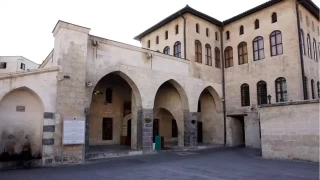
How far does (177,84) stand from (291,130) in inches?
262

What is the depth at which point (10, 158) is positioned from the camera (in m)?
8.73

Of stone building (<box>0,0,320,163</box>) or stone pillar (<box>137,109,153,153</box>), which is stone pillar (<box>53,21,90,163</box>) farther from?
stone pillar (<box>137,109,153,153</box>)

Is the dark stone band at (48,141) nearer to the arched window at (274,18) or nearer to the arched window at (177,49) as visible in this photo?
the arched window at (177,49)

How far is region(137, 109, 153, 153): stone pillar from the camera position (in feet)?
40.3

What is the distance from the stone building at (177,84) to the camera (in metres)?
9.35

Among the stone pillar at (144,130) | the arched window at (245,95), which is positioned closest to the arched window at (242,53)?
the arched window at (245,95)

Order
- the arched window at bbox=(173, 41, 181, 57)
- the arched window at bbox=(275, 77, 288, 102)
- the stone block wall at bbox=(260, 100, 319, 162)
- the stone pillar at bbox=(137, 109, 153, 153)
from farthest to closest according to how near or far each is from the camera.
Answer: the arched window at bbox=(173, 41, 181, 57)
the arched window at bbox=(275, 77, 288, 102)
the stone pillar at bbox=(137, 109, 153, 153)
the stone block wall at bbox=(260, 100, 319, 162)

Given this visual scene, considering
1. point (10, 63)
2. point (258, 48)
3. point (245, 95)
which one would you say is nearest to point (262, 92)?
point (245, 95)

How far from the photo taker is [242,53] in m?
16.5

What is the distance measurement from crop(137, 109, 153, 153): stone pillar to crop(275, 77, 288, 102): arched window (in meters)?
7.83

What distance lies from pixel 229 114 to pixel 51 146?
38.1 ft

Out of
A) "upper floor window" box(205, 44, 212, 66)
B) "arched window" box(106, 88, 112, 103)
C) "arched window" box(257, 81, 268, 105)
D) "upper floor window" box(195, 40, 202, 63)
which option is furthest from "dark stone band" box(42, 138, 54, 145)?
"arched window" box(257, 81, 268, 105)

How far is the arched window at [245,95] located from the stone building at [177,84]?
13 cm

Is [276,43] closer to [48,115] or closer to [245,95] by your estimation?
[245,95]
